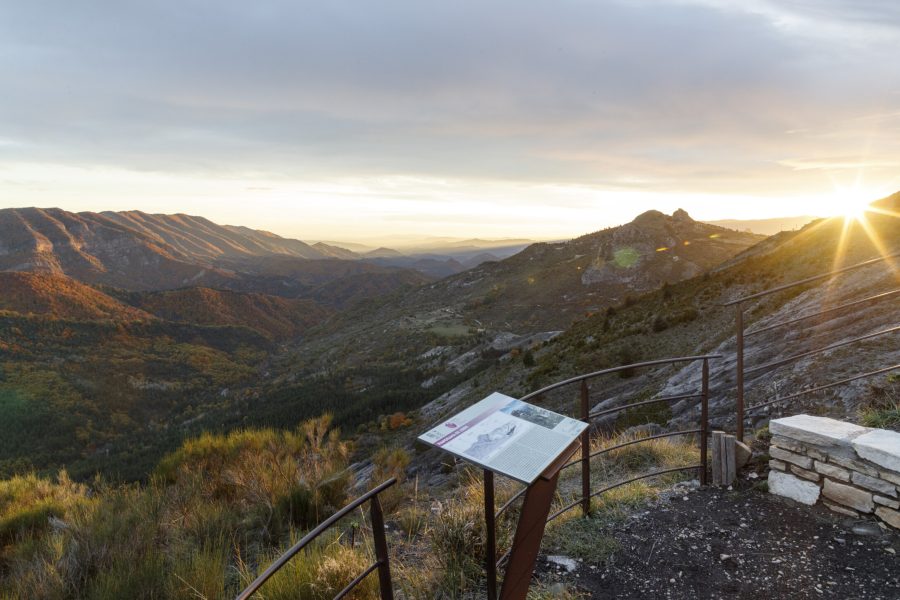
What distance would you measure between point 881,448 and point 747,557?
1424 mm

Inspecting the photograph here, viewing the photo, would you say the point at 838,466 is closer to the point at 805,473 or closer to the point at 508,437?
the point at 805,473

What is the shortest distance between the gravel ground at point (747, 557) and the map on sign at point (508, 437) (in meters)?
1.86

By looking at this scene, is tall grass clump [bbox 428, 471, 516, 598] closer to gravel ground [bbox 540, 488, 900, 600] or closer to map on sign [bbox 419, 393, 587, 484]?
gravel ground [bbox 540, 488, 900, 600]

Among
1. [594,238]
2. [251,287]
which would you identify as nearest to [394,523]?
[594,238]

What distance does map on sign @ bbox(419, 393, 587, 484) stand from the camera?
244 cm

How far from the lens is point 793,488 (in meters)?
4.64

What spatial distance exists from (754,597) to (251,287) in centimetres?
20589

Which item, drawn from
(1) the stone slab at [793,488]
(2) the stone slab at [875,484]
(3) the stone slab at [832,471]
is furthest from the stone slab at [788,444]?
(2) the stone slab at [875,484]

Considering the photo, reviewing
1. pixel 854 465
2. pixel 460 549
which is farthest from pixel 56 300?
pixel 854 465

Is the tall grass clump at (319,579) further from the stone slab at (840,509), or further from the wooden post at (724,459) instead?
the stone slab at (840,509)

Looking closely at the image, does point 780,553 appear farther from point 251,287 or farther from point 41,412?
point 251,287

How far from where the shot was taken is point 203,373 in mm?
82875

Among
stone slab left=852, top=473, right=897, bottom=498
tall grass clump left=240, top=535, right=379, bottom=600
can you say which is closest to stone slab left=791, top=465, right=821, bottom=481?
stone slab left=852, top=473, right=897, bottom=498

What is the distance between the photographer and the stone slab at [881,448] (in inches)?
149
